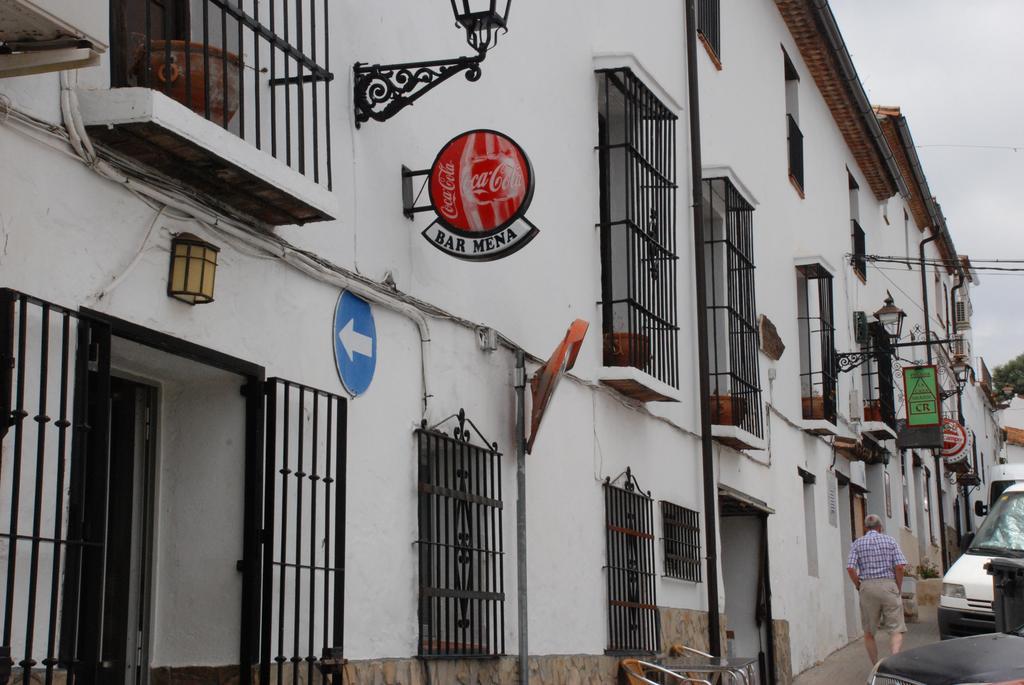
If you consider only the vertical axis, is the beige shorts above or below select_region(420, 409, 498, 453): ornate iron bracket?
below

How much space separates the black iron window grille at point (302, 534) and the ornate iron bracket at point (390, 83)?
1.50 meters

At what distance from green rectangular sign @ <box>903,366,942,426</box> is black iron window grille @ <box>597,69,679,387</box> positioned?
1207 cm

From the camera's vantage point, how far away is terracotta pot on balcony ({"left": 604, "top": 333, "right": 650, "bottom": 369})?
10125 mm

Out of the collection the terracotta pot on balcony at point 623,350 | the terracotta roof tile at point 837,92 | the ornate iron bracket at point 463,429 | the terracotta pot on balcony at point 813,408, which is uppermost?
the terracotta roof tile at point 837,92

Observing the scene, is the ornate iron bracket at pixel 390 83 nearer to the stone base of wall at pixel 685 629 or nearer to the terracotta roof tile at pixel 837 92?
the stone base of wall at pixel 685 629

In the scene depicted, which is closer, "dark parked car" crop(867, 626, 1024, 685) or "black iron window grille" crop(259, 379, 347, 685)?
"black iron window grille" crop(259, 379, 347, 685)

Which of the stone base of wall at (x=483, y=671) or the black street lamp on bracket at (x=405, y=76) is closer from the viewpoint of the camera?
the stone base of wall at (x=483, y=671)

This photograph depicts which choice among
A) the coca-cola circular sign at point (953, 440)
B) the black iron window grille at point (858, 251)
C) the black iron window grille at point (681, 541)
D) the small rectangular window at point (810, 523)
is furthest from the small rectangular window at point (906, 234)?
the black iron window grille at point (681, 541)

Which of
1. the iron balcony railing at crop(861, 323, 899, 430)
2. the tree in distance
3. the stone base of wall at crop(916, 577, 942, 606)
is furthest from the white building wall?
the tree in distance

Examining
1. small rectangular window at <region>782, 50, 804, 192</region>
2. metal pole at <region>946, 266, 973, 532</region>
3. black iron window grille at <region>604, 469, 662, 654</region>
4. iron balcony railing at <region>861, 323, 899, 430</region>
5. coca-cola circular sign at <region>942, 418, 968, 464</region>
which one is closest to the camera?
black iron window grille at <region>604, 469, 662, 654</region>

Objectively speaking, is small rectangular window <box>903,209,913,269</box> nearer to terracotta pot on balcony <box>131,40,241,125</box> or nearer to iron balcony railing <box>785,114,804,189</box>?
iron balcony railing <box>785,114,804,189</box>

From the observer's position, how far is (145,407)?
6.15m

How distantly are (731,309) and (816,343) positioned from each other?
469 cm

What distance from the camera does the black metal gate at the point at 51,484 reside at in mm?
4535
